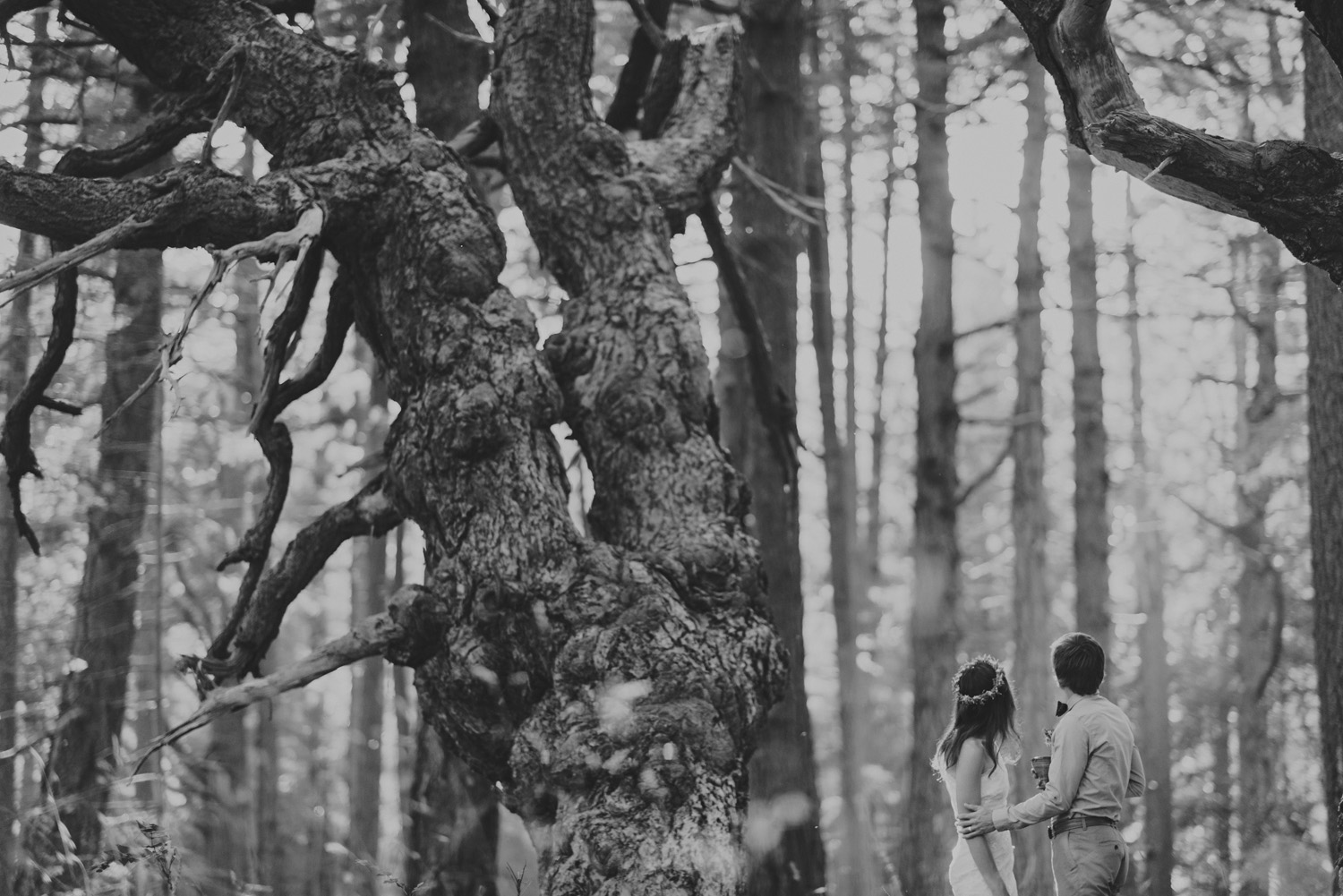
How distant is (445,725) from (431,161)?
2.49 metres

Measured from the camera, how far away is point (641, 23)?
6.70 metres

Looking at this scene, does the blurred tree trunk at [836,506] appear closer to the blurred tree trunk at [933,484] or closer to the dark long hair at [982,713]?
the blurred tree trunk at [933,484]

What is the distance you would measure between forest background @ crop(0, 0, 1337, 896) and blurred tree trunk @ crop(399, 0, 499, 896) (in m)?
0.03

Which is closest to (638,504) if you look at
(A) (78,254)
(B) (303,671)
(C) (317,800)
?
(B) (303,671)

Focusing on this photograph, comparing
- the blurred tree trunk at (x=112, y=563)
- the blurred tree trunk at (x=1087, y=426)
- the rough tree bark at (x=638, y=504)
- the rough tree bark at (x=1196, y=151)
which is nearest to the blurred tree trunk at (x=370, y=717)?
the blurred tree trunk at (x=112, y=563)

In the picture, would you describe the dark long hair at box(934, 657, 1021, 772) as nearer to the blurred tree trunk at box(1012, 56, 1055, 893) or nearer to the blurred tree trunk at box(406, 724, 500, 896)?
the blurred tree trunk at box(406, 724, 500, 896)

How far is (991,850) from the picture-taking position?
4.64 metres

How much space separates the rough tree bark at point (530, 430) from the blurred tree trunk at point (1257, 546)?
9953 millimetres

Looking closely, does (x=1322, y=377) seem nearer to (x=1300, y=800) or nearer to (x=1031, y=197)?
(x=1031, y=197)

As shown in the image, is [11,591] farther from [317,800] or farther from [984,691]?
[317,800]

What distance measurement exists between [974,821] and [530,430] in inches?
92.0

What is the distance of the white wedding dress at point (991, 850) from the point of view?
461 centimetres

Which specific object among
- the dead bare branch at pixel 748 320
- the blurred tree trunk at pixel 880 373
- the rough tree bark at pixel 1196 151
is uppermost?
the blurred tree trunk at pixel 880 373

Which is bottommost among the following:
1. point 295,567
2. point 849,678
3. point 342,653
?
point 342,653
